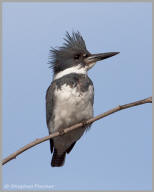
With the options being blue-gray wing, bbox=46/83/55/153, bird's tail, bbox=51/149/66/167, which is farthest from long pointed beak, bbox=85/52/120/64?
bird's tail, bbox=51/149/66/167

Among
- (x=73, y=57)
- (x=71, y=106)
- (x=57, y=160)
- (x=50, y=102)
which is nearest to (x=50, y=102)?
(x=50, y=102)

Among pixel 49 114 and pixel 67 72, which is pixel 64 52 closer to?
pixel 67 72

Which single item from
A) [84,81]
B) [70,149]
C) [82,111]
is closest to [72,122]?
[82,111]

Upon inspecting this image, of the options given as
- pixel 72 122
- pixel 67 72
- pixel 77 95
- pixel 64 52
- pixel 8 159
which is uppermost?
pixel 64 52

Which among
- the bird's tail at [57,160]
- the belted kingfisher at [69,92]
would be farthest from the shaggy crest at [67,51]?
the bird's tail at [57,160]

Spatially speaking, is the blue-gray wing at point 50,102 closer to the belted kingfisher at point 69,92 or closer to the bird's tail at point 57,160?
the belted kingfisher at point 69,92

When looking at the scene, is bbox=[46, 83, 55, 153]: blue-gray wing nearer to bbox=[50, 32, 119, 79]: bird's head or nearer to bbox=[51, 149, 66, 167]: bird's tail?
bbox=[50, 32, 119, 79]: bird's head

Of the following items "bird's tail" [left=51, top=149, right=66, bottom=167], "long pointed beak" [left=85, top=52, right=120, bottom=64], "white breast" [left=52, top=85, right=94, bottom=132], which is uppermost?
"long pointed beak" [left=85, top=52, right=120, bottom=64]

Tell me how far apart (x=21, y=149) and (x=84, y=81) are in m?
2.10

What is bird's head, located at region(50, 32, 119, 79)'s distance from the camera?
5.27 m

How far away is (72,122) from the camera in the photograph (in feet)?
16.1

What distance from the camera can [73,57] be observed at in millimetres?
5430

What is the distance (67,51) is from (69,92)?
0.98 meters

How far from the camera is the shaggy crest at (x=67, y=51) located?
17.9 feet
